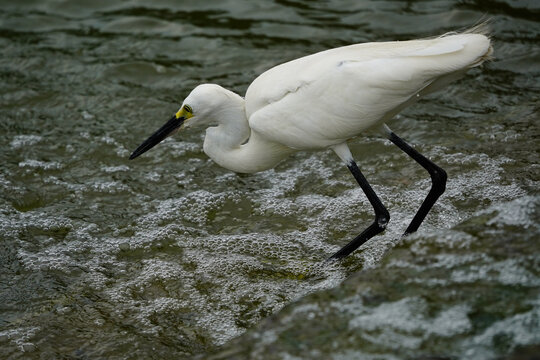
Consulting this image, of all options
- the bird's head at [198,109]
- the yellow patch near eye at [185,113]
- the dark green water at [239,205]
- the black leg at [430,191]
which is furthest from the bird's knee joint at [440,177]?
the yellow patch near eye at [185,113]

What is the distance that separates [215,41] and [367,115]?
13.4ft

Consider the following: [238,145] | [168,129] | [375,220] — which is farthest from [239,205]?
[375,220]

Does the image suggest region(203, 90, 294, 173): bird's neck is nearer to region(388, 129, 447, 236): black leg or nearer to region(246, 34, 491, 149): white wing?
region(246, 34, 491, 149): white wing

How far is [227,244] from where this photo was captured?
4.94 meters

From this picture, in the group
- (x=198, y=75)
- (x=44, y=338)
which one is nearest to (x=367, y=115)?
(x=44, y=338)

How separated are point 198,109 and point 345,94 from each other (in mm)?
1037

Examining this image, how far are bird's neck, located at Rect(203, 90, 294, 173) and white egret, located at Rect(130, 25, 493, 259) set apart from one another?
0.01 metres

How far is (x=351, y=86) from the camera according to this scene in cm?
419

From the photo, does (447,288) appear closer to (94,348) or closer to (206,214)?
(94,348)

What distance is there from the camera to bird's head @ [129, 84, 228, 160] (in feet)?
15.0

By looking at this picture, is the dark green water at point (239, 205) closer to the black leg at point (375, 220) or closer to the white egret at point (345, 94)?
the black leg at point (375, 220)

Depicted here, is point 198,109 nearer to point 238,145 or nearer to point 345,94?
point 238,145

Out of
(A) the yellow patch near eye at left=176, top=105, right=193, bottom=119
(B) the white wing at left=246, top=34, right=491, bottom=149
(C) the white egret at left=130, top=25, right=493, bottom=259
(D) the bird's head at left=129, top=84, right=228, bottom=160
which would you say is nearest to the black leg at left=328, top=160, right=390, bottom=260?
(C) the white egret at left=130, top=25, right=493, bottom=259

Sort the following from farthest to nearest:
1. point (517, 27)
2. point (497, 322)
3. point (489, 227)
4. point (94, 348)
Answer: point (517, 27) < point (94, 348) < point (489, 227) < point (497, 322)
